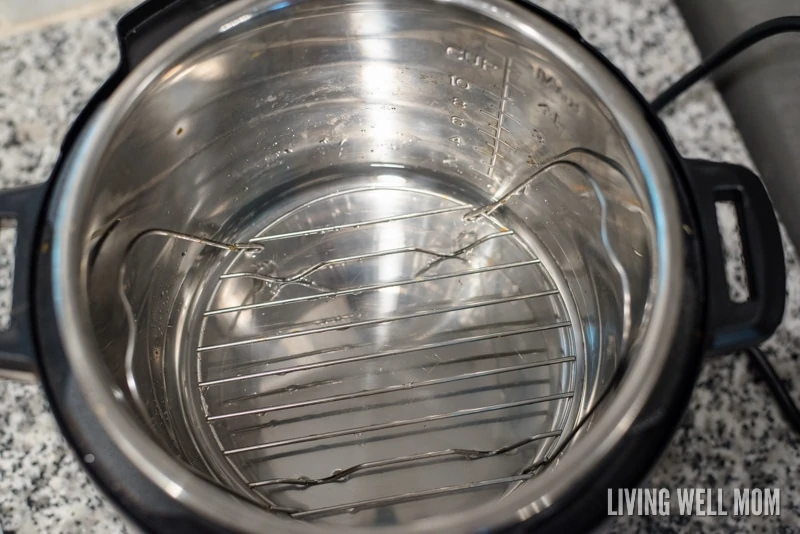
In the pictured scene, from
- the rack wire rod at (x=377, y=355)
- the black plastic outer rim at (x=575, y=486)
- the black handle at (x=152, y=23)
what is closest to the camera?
the black plastic outer rim at (x=575, y=486)

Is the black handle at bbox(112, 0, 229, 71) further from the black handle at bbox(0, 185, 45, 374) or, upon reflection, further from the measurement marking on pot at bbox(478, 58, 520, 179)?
the measurement marking on pot at bbox(478, 58, 520, 179)

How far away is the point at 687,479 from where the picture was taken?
564 millimetres

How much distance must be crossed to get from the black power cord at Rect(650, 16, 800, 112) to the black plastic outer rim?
29cm

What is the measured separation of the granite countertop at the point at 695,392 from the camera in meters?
0.56

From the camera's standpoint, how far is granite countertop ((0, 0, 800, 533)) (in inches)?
22.1

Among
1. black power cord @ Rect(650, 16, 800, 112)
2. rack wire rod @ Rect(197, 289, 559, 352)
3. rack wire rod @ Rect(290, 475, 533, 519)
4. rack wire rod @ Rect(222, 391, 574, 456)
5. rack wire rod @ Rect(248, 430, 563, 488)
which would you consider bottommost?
rack wire rod @ Rect(290, 475, 533, 519)

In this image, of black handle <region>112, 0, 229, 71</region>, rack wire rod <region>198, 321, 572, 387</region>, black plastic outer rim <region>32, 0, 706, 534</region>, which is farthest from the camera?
rack wire rod <region>198, 321, 572, 387</region>

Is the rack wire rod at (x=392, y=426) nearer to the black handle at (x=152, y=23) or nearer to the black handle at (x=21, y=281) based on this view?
the black handle at (x=21, y=281)

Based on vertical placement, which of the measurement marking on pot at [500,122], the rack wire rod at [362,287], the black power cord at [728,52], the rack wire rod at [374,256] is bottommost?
the rack wire rod at [362,287]

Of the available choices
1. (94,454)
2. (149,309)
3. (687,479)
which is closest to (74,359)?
(94,454)

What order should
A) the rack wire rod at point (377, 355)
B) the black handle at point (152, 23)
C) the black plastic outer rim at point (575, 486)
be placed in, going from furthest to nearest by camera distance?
the rack wire rod at point (377, 355), the black handle at point (152, 23), the black plastic outer rim at point (575, 486)

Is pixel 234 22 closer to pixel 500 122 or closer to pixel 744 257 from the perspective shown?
pixel 500 122

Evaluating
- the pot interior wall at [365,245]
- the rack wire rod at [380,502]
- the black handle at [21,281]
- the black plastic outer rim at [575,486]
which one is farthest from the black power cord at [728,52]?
the black handle at [21,281]

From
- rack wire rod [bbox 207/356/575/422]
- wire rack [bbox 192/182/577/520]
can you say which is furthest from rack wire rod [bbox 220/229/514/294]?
rack wire rod [bbox 207/356/575/422]
